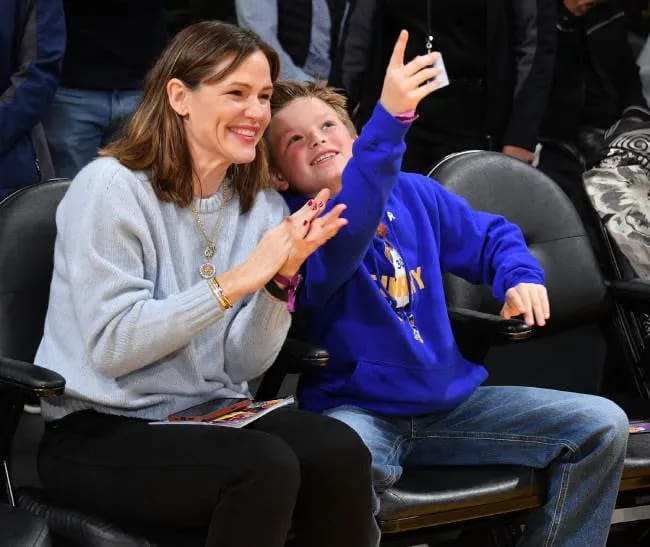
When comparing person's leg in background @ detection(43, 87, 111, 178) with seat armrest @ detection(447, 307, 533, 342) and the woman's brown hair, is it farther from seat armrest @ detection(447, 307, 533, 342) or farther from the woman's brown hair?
seat armrest @ detection(447, 307, 533, 342)

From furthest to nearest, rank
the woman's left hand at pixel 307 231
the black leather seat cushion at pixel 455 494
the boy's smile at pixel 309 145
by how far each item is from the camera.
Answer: the boy's smile at pixel 309 145
the black leather seat cushion at pixel 455 494
the woman's left hand at pixel 307 231

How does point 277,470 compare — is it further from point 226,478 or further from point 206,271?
point 206,271

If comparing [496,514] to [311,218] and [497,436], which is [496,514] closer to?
[497,436]

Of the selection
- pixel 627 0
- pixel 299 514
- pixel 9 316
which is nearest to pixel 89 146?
pixel 9 316

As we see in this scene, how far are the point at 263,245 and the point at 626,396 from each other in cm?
126

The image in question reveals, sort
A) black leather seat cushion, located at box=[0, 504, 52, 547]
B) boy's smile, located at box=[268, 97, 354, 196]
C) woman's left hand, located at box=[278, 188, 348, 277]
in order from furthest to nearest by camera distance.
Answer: boy's smile, located at box=[268, 97, 354, 196] < woman's left hand, located at box=[278, 188, 348, 277] < black leather seat cushion, located at box=[0, 504, 52, 547]

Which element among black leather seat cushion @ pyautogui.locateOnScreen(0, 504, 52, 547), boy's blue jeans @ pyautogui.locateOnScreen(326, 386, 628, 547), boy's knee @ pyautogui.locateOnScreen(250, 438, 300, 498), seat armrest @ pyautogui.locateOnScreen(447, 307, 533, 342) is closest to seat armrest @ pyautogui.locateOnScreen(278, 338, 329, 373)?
boy's blue jeans @ pyautogui.locateOnScreen(326, 386, 628, 547)

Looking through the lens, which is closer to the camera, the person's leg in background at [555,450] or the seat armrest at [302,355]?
the seat armrest at [302,355]

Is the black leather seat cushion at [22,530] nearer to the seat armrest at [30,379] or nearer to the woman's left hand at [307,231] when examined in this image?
the seat armrest at [30,379]

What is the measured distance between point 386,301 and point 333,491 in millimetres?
514

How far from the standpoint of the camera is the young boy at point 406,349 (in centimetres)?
254

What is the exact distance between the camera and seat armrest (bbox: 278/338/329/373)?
2445 mm

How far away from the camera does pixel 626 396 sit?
3146 millimetres

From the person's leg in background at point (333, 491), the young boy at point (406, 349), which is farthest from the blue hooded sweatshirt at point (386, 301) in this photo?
the person's leg in background at point (333, 491)
